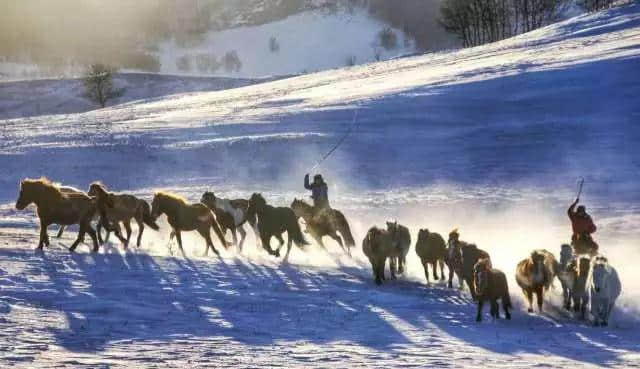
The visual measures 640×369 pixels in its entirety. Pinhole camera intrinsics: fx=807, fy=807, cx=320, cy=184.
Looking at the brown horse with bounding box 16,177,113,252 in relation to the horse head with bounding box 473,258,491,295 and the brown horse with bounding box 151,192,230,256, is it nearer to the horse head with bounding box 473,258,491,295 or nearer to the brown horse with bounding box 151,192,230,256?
the brown horse with bounding box 151,192,230,256

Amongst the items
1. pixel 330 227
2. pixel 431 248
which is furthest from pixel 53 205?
pixel 431 248

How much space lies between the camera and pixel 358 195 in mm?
34281

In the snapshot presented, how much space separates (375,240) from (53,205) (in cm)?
710

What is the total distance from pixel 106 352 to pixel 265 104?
4873 centimetres

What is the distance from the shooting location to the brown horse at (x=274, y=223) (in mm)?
19484

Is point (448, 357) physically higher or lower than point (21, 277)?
lower

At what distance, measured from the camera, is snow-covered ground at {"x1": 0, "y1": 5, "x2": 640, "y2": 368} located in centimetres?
1114

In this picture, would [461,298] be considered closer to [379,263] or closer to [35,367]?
[379,263]

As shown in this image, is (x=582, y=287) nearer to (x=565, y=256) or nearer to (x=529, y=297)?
(x=529, y=297)

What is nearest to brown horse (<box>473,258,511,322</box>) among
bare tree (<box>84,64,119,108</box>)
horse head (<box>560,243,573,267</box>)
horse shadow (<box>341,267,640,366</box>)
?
horse shadow (<box>341,267,640,366</box>)

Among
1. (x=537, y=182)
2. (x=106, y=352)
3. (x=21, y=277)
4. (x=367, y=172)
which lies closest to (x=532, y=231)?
(x=537, y=182)

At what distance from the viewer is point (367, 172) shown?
39.0 meters

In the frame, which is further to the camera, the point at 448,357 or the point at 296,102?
the point at 296,102

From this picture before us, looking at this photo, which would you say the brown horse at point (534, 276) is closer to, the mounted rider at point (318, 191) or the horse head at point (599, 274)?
the horse head at point (599, 274)
